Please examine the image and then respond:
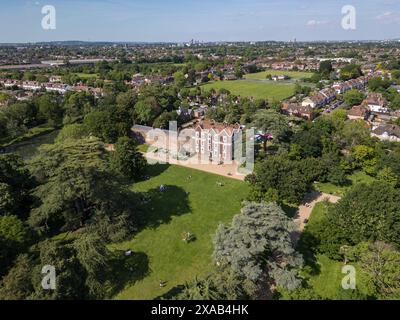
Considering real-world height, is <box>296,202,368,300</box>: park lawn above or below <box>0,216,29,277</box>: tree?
below

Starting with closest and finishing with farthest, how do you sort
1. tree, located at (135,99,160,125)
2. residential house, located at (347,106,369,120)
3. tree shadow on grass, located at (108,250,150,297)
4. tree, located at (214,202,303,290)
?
tree, located at (214,202,303,290) → tree shadow on grass, located at (108,250,150,297) → tree, located at (135,99,160,125) → residential house, located at (347,106,369,120)

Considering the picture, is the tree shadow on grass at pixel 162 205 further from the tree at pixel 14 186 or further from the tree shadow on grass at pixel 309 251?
the tree shadow on grass at pixel 309 251

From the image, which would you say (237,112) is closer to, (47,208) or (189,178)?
(189,178)

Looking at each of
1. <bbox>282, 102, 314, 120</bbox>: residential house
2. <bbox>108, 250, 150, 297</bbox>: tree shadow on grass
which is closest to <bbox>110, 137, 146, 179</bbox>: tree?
<bbox>108, 250, 150, 297</bbox>: tree shadow on grass

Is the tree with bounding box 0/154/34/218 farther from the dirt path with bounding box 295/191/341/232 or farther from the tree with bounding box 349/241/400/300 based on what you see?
the tree with bounding box 349/241/400/300

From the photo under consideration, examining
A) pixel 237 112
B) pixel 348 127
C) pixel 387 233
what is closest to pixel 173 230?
pixel 387 233

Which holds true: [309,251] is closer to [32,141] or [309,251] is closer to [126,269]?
[126,269]

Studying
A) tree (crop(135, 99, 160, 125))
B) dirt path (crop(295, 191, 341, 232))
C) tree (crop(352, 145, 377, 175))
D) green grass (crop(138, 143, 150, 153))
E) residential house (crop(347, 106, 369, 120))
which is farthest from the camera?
residential house (crop(347, 106, 369, 120))

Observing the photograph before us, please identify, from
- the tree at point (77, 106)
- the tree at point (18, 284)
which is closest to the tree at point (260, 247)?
the tree at point (18, 284)
